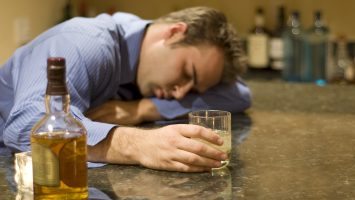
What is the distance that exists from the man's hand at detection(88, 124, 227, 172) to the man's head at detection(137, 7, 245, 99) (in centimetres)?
44

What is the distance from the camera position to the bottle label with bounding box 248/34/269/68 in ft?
10.2

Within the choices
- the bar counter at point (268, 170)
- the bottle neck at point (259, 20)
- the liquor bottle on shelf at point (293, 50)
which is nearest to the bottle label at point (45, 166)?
the bar counter at point (268, 170)

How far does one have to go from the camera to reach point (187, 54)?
5.82 ft

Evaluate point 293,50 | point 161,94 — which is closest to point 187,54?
point 161,94

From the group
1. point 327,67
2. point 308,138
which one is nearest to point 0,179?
point 308,138

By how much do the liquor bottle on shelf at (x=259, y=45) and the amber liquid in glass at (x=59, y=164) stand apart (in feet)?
7.02

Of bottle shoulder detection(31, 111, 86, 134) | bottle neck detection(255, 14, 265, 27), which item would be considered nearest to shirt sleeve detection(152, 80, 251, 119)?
bottle shoulder detection(31, 111, 86, 134)

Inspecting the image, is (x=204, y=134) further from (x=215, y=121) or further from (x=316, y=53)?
(x=316, y=53)

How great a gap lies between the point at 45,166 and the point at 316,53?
7.14 ft

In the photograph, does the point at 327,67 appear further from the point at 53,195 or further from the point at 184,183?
the point at 53,195

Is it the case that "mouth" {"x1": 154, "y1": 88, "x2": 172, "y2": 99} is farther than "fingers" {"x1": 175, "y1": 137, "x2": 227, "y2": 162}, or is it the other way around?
"mouth" {"x1": 154, "y1": 88, "x2": 172, "y2": 99}

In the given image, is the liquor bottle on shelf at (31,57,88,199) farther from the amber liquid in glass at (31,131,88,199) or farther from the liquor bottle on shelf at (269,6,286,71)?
the liquor bottle on shelf at (269,6,286,71)

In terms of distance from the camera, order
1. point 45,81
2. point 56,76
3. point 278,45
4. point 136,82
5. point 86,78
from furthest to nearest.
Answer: point 278,45, point 136,82, point 86,78, point 45,81, point 56,76

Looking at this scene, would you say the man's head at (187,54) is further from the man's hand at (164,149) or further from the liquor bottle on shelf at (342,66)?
the liquor bottle on shelf at (342,66)
